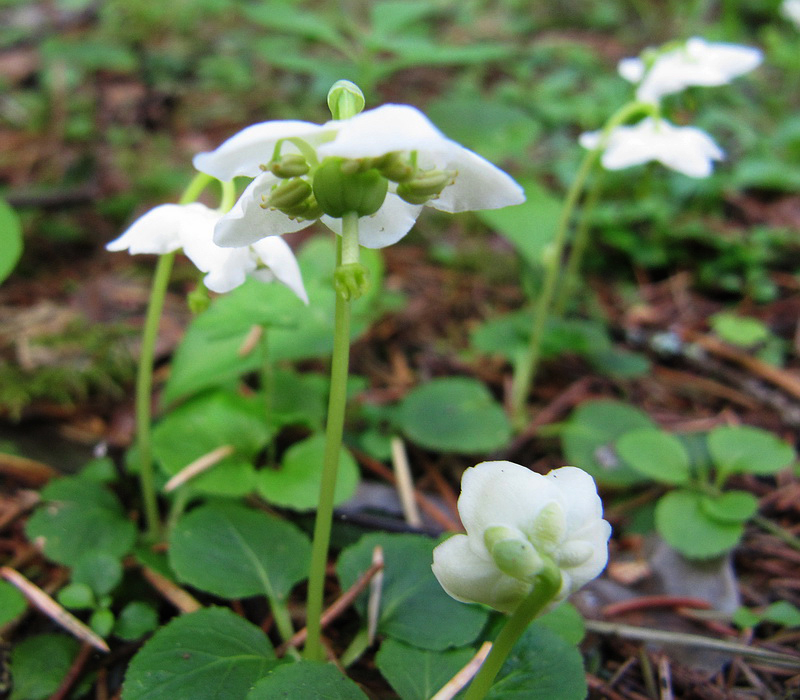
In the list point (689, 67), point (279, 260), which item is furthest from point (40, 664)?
point (689, 67)

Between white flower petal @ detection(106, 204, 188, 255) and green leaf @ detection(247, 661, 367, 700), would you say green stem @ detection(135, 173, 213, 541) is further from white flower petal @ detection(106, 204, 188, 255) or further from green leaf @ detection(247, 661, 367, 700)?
green leaf @ detection(247, 661, 367, 700)

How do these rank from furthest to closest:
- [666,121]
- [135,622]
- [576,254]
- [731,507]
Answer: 1. [576,254]
2. [666,121]
3. [731,507]
4. [135,622]

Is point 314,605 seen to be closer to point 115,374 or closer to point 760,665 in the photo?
point 760,665

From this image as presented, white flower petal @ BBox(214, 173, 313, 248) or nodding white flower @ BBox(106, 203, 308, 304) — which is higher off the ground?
white flower petal @ BBox(214, 173, 313, 248)

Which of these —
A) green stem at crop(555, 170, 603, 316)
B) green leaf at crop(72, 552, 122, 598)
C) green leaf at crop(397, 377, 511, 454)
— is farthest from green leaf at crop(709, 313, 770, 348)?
green leaf at crop(72, 552, 122, 598)

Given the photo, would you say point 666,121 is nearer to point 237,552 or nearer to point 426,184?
point 426,184

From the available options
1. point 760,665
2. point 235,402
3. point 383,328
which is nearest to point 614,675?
point 760,665
